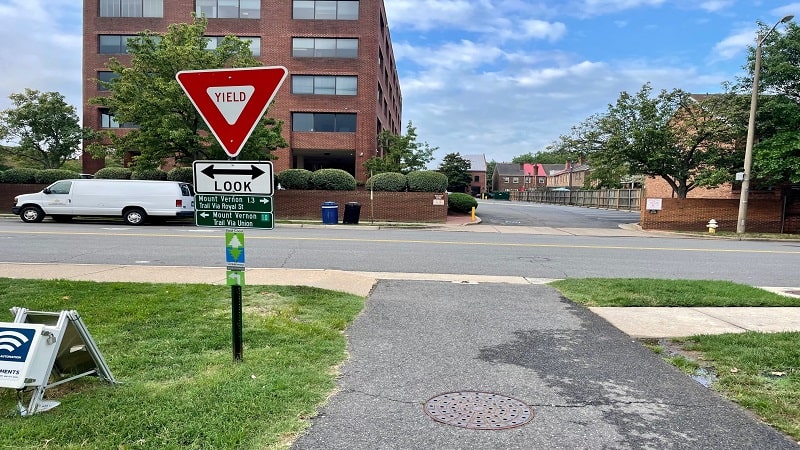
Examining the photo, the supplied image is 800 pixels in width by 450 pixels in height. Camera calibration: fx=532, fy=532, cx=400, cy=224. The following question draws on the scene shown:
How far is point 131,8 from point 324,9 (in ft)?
43.8

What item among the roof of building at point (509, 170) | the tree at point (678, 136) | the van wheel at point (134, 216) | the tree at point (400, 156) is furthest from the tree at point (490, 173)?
the van wheel at point (134, 216)

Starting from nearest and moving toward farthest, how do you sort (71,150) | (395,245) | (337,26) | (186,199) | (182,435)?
(182,435) → (395,245) → (186,199) → (337,26) → (71,150)

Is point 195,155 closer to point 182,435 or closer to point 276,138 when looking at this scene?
point 276,138

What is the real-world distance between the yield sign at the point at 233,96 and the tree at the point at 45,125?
39734 mm

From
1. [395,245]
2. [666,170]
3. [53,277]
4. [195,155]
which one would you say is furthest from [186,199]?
[666,170]

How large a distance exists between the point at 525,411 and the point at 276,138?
75.5ft

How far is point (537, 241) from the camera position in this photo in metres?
17.6

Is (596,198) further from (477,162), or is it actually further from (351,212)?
(477,162)

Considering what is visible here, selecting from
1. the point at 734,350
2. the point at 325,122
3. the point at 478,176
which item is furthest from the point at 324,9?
the point at 478,176

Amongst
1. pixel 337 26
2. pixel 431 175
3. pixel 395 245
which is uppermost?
pixel 337 26

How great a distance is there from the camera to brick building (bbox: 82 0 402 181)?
3559 cm

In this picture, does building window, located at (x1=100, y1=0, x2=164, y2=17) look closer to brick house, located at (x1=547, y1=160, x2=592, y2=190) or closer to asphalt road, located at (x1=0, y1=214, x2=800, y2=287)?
asphalt road, located at (x1=0, y1=214, x2=800, y2=287)

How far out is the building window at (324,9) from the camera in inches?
1401

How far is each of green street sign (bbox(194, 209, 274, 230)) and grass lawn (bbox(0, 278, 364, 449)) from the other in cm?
116
